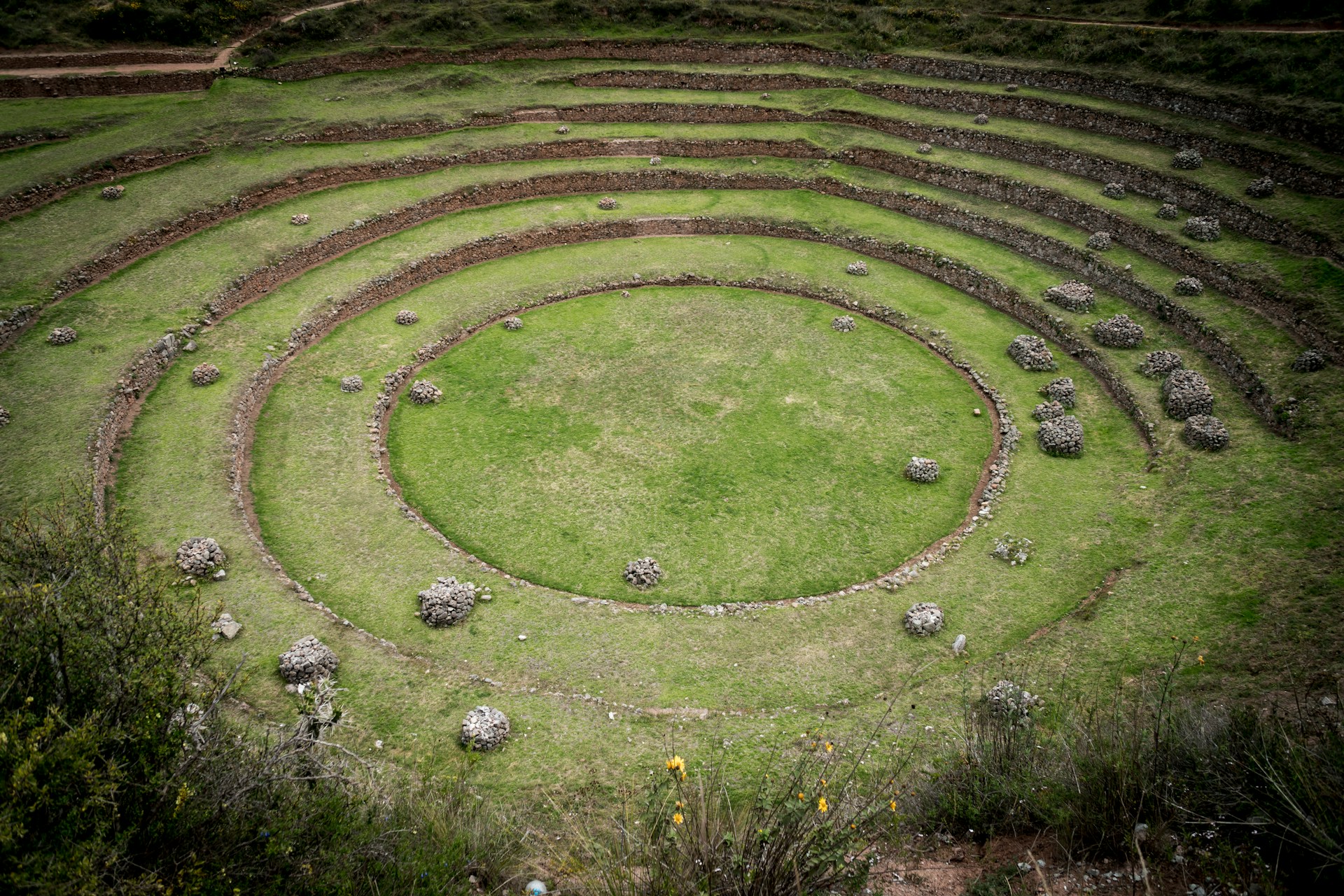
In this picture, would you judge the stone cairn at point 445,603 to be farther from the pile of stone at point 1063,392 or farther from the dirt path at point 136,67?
the dirt path at point 136,67

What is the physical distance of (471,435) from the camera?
25.2 metres

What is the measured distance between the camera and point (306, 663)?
1551 cm

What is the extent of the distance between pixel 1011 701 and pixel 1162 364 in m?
17.7

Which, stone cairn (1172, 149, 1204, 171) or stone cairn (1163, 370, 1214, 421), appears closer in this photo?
stone cairn (1163, 370, 1214, 421)

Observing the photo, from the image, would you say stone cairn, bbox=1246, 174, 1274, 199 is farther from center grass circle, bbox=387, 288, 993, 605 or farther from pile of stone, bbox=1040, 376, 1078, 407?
center grass circle, bbox=387, 288, 993, 605

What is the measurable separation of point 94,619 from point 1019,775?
13109 millimetres

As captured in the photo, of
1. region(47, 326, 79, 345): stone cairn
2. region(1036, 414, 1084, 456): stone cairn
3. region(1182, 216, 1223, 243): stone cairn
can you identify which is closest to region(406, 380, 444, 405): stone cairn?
region(47, 326, 79, 345): stone cairn

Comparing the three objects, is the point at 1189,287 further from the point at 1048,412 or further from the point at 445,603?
the point at 445,603

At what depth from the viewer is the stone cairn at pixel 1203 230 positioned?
99.0 feet

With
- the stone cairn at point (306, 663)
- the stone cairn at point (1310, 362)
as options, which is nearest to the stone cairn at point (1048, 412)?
the stone cairn at point (1310, 362)

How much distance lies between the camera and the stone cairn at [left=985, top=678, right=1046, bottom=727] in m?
Result: 12.9

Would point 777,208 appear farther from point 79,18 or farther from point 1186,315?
point 79,18

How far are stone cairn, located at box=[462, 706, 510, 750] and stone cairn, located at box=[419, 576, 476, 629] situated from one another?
348cm

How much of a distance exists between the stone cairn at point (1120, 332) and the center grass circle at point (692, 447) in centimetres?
539
